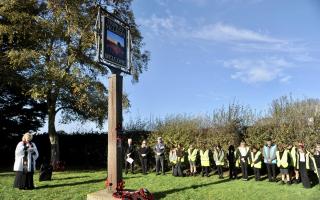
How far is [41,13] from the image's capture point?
22547 mm

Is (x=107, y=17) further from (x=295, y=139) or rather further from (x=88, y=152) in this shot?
(x=88, y=152)

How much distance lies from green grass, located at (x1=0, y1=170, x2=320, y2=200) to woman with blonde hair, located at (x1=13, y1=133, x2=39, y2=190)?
34 cm

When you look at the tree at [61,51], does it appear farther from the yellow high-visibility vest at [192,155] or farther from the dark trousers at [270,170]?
the dark trousers at [270,170]

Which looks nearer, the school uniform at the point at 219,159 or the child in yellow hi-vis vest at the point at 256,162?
the child in yellow hi-vis vest at the point at 256,162

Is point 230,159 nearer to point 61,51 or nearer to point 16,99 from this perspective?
point 61,51

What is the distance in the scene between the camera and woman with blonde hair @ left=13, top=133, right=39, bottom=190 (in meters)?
14.2

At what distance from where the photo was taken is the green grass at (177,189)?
12914mm

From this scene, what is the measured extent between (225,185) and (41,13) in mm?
13868

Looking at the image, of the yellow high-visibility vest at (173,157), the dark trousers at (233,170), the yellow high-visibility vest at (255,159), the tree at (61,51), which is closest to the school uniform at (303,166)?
the yellow high-visibility vest at (255,159)

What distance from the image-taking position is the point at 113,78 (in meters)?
12.6

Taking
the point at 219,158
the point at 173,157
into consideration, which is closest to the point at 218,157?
the point at 219,158

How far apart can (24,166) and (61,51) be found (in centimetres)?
842

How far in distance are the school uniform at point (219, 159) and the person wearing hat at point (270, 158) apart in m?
2.07

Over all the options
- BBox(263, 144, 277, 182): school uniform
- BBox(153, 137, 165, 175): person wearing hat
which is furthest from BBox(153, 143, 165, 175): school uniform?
BBox(263, 144, 277, 182): school uniform
